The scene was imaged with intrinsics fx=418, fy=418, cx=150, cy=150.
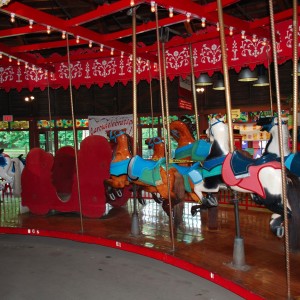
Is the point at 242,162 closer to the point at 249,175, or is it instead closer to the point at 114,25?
the point at 249,175

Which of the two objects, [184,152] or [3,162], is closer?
[184,152]

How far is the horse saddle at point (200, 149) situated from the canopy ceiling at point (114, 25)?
173cm

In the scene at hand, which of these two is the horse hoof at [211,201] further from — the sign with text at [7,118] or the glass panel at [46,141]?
the sign with text at [7,118]

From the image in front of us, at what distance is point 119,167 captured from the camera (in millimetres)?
6637

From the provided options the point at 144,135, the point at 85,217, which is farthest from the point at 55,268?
the point at 144,135

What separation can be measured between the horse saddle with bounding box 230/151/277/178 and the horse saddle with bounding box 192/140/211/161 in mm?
1790

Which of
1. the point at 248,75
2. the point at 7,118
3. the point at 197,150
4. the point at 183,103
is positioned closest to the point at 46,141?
the point at 7,118

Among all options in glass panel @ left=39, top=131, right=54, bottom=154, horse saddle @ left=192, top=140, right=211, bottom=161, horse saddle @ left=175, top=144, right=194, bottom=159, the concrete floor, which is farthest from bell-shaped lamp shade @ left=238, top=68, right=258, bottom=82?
glass panel @ left=39, top=131, right=54, bottom=154

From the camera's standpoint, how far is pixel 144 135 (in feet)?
46.4

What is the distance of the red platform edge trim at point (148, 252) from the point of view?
13.5ft

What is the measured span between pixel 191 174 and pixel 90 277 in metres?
1.96

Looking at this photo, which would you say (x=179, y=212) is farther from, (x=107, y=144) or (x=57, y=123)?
(x=57, y=123)

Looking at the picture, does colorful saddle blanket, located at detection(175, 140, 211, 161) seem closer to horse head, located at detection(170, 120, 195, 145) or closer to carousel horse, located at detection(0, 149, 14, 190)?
horse head, located at detection(170, 120, 195, 145)

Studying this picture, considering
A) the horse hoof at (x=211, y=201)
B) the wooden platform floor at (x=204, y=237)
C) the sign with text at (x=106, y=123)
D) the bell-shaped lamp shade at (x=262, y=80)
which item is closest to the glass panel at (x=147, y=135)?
the sign with text at (x=106, y=123)
